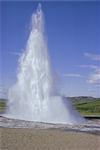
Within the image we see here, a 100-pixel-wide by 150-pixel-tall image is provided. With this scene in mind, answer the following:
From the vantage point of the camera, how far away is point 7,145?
41.8ft

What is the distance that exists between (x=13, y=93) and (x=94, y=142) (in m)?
12.2

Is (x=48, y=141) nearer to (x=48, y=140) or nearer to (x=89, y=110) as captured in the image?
(x=48, y=140)

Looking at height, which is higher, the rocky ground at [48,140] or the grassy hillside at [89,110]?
the grassy hillside at [89,110]

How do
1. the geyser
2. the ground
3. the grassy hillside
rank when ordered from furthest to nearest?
the grassy hillside
the geyser
the ground

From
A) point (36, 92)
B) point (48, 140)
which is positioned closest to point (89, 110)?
point (36, 92)

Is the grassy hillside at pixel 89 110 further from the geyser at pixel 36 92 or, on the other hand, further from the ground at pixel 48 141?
the ground at pixel 48 141

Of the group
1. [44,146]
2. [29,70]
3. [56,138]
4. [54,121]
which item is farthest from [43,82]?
[44,146]

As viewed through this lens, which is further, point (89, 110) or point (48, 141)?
point (89, 110)

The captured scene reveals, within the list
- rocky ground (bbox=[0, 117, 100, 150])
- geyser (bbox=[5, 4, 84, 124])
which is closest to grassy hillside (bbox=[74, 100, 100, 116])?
geyser (bbox=[5, 4, 84, 124])

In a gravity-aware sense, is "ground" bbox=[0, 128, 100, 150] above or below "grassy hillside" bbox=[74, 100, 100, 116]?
below

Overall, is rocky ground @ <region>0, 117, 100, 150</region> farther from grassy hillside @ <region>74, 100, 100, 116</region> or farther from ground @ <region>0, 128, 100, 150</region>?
grassy hillside @ <region>74, 100, 100, 116</region>

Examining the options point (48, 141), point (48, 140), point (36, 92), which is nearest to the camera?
point (48, 141)

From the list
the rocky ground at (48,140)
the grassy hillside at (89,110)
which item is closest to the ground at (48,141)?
the rocky ground at (48,140)

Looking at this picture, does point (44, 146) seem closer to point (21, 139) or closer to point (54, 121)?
point (21, 139)
